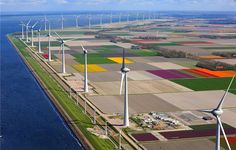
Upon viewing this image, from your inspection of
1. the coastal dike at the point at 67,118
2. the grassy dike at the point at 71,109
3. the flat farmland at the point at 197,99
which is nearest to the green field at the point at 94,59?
the grassy dike at the point at 71,109

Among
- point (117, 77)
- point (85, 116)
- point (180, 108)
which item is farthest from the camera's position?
point (117, 77)

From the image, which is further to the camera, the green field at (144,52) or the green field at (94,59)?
the green field at (144,52)

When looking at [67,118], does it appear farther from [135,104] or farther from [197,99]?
[197,99]

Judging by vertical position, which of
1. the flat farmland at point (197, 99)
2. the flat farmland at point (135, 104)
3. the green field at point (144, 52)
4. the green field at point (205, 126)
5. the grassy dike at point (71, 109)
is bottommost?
the green field at point (144, 52)

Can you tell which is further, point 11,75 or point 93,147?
point 11,75

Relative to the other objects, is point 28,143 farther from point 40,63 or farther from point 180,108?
point 40,63

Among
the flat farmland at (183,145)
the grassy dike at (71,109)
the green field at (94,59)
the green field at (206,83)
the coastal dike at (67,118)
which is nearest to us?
the flat farmland at (183,145)

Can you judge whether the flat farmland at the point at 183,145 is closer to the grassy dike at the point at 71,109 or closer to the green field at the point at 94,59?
the grassy dike at the point at 71,109

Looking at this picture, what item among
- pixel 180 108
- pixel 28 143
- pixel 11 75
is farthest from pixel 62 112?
pixel 11 75

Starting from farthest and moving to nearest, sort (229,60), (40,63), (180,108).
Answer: (229,60) < (40,63) < (180,108)
